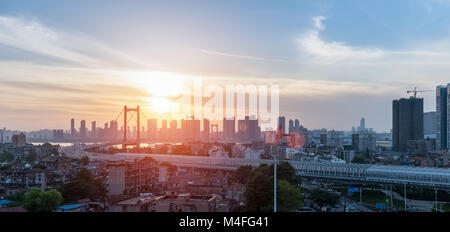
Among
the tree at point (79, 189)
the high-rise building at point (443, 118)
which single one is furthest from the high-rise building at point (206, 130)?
the tree at point (79, 189)

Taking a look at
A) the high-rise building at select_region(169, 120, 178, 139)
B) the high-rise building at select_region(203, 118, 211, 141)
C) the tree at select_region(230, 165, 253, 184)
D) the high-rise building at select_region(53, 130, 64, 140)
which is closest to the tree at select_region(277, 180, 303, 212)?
the tree at select_region(230, 165, 253, 184)

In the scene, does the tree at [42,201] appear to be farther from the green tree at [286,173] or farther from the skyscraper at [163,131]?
the skyscraper at [163,131]

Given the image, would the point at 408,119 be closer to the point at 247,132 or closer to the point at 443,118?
the point at 443,118

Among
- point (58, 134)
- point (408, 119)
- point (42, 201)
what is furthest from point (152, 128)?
point (408, 119)

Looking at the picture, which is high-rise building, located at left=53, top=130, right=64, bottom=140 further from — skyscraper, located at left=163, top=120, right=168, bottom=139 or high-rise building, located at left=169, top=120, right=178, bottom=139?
high-rise building, located at left=169, top=120, right=178, bottom=139
